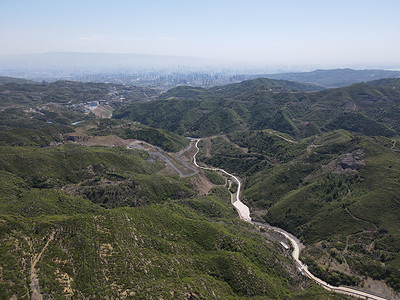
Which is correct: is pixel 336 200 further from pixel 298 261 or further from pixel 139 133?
pixel 139 133

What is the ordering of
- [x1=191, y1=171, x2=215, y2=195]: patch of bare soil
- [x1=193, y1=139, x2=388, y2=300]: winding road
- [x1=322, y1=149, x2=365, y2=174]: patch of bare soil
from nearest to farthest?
[x1=193, y1=139, x2=388, y2=300]: winding road
[x1=322, y1=149, x2=365, y2=174]: patch of bare soil
[x1=191, y1=171, x2=215, y2=195]: patch of bare soil

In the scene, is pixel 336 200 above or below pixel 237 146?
above

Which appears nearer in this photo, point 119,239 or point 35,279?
point 35,279

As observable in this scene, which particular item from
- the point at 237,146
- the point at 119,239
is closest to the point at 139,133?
the point at 237,146

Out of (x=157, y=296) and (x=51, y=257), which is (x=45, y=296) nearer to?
(x=51, y=257)

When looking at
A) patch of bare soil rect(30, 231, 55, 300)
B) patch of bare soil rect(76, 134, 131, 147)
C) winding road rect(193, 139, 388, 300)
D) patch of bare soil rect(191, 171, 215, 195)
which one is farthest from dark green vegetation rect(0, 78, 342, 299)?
patch of bare soil rect(76, 134, 131, 147)

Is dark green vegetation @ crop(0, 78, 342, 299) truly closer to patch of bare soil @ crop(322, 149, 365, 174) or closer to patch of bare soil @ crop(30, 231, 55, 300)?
patch of bare soil @ crop(30, 231, 55, 300)

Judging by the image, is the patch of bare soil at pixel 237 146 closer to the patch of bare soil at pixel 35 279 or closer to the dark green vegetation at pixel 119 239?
the dark green vegetation at pixel 119 239
